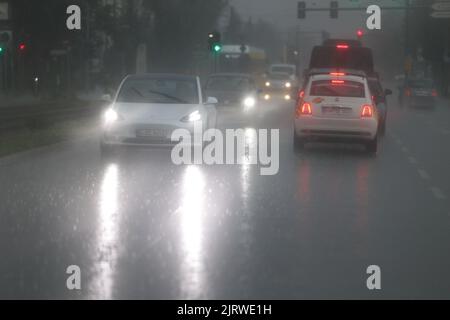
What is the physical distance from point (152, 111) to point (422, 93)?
121 feet

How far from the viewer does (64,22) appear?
56375 millimetres

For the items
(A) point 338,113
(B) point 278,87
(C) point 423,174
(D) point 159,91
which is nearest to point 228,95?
(A) point 338,113

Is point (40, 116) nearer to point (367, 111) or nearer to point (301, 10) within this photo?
point (367, 111)

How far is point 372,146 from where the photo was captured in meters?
21.2

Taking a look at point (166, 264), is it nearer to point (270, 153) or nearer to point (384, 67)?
point (270, 153)

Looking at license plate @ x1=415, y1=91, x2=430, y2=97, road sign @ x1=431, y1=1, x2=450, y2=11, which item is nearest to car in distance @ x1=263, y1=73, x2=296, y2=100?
license plate @ x1=415, y1=91, x2=430, y2=97

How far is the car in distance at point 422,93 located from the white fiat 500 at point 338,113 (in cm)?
3333

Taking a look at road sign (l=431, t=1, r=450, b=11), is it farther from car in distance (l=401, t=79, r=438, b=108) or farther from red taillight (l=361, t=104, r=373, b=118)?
red taillight (l=361, t=104, r=373, b=118)

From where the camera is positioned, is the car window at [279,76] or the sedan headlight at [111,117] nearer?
the sedan headlight at [111,117]

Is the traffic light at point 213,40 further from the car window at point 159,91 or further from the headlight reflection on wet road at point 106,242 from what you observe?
the headlight reflection on wet road at point 106,242

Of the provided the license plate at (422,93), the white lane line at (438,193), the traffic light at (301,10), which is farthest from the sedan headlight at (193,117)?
the license plate at (422,93)

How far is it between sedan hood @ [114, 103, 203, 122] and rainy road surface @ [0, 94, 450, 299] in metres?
0.83

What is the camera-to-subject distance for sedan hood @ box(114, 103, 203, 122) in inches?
758

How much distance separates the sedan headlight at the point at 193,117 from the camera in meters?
19.3
